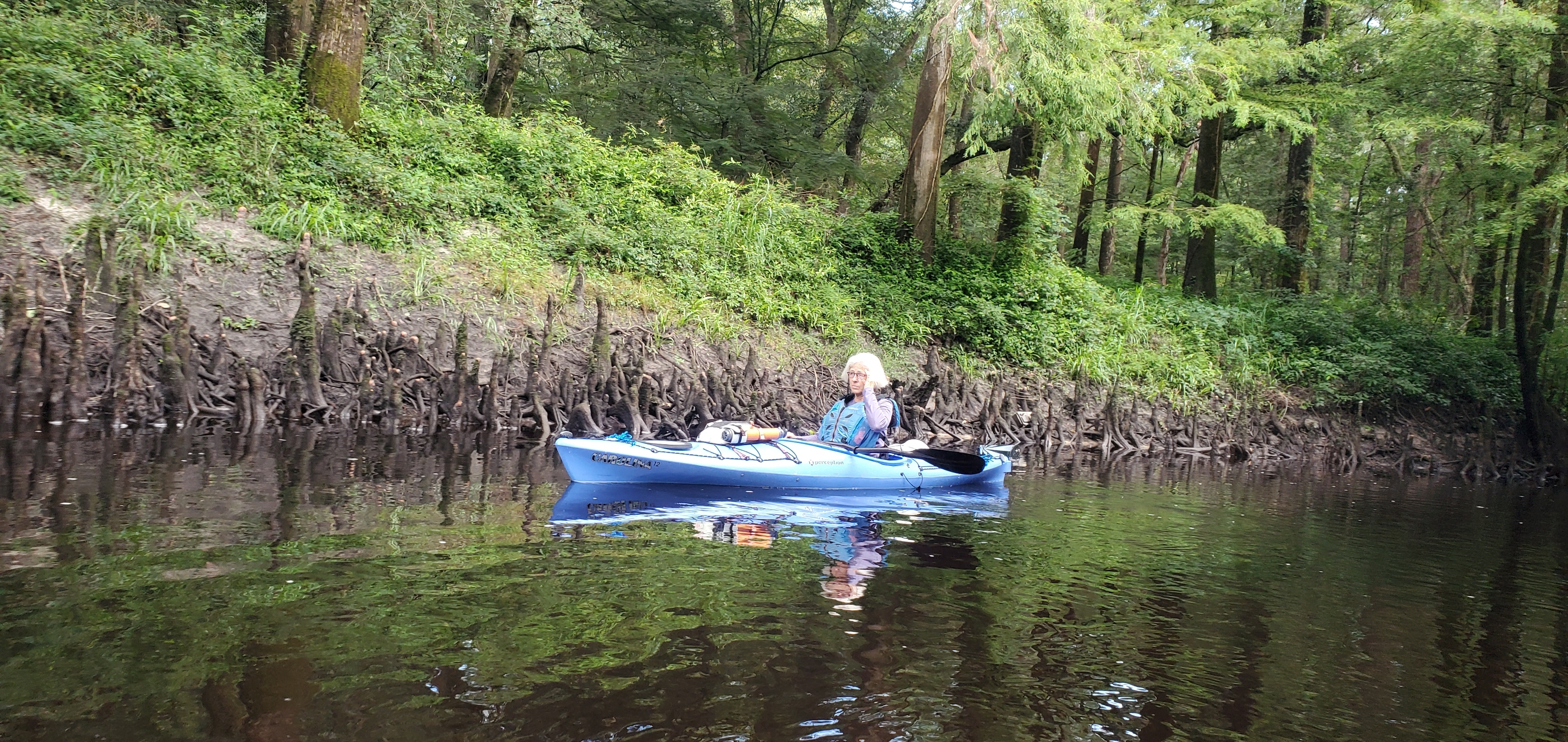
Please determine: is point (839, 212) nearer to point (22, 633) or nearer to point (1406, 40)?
point (1406, 40)

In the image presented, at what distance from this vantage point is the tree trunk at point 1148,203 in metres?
18.8

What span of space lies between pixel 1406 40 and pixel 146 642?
18.4 m

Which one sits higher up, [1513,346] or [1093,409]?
[1513,346]

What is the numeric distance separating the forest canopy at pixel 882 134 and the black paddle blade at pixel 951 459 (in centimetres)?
562

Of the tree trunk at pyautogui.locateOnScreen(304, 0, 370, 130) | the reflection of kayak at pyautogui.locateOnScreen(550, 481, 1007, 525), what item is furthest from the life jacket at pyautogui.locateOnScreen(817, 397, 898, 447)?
the tree trunk at pyautogui.locateOnScreen(304, 0, 370, 130)

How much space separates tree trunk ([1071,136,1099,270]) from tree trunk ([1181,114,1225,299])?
2.11 metres

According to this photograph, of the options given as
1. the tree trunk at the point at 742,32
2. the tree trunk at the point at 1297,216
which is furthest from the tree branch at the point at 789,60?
the tree trunk at the point at 1297,216

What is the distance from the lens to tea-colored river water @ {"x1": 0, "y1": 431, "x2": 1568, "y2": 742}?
314cm

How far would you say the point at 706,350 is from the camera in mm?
13203

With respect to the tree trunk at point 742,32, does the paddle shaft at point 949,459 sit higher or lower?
lower

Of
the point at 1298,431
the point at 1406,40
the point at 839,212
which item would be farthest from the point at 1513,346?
the point at 839,212

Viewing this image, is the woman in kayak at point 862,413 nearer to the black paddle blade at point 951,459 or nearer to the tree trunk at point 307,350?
the black paddle blade at point 951,459

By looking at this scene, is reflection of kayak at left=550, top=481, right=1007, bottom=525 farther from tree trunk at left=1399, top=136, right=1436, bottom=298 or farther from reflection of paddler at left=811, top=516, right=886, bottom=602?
tree trunk at left=1399, top=136, right=1436, bottom=298

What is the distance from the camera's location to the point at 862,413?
30.6 feet
